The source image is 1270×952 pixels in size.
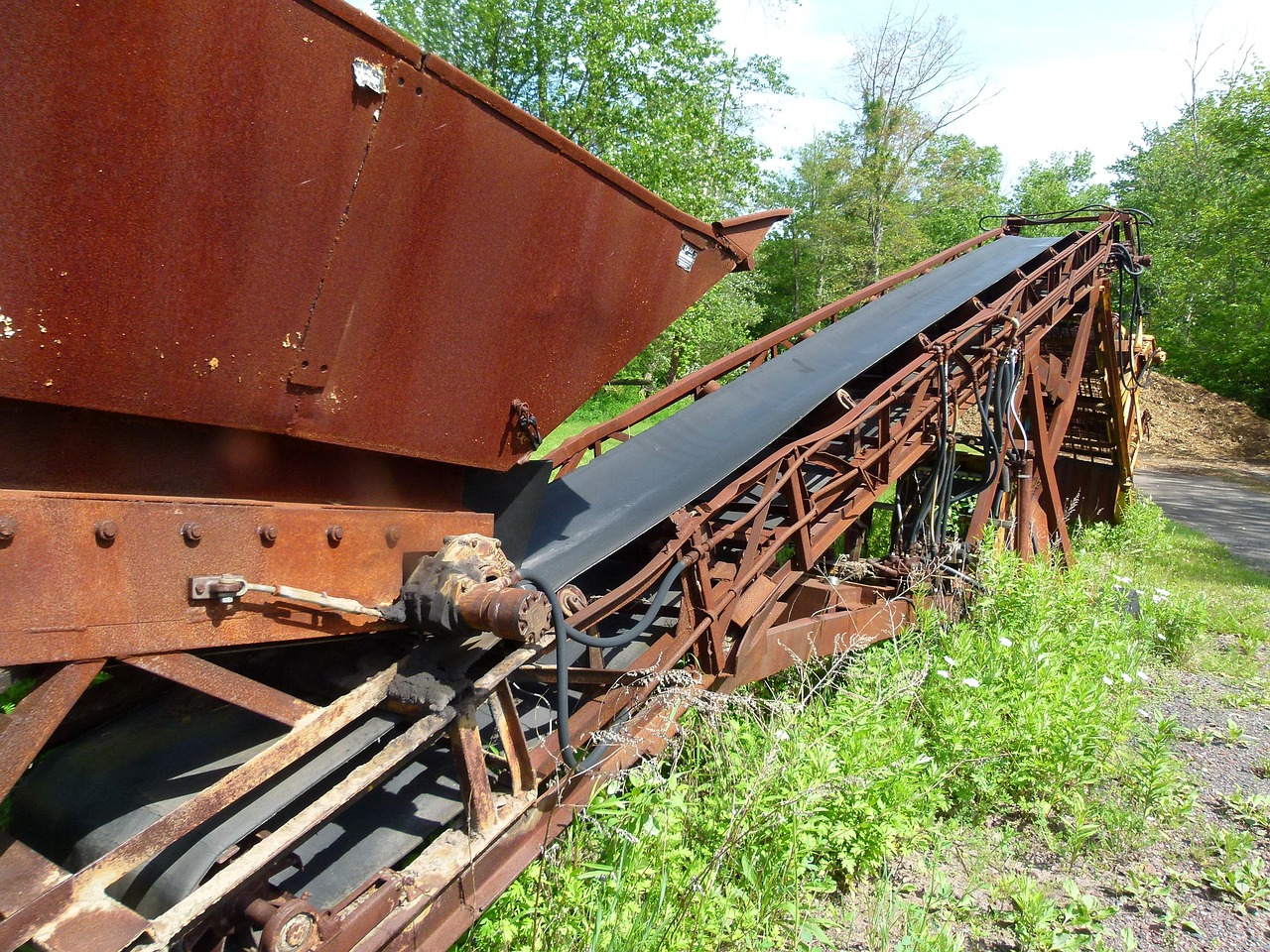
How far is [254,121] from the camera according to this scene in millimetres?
1761

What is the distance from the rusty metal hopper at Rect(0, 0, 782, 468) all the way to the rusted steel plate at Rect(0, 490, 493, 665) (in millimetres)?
235

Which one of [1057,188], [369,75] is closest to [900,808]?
[369,75]

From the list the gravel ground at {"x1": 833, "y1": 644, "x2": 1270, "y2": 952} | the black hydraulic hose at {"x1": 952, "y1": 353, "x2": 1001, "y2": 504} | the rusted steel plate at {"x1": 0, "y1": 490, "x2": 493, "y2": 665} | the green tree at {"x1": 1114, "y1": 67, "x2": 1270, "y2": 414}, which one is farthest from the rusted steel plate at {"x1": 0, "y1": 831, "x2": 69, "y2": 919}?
the green tree at {"x1": 1114, "y1": 67, "x2": 1270, "y2": 414}

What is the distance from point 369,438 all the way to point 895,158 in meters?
30.3

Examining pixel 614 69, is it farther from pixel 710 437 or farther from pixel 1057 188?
pixel 1057 188

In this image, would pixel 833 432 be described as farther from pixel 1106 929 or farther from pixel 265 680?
pixel 265 680

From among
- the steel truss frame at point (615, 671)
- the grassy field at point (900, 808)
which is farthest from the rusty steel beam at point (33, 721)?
the grassy field at point (900, 808)

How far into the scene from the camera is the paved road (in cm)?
1122

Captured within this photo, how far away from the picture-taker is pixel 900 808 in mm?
3590

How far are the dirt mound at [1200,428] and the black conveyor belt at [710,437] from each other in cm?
1883

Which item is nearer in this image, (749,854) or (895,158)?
(749,854)

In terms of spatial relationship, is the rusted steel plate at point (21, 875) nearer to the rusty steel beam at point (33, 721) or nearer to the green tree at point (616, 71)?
the rusty steel beam at point (33, 721)

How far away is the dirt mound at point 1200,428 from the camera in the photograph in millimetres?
21531

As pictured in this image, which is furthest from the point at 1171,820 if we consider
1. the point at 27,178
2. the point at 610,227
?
the point at 27,178
